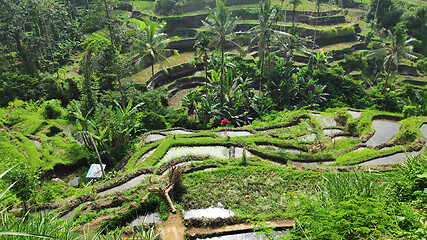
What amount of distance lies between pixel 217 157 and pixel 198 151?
1.70m

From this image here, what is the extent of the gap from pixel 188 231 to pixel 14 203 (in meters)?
6.77

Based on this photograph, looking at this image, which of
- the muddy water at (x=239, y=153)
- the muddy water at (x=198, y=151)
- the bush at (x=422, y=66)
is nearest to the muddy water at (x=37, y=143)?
the muddy water at (x=198, y=151)

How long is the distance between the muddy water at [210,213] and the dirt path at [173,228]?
376mm

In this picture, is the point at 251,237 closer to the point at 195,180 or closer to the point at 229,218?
the point at 229,218

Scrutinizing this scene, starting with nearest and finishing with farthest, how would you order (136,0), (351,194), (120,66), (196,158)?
(351,194) < (196,158) < (120,66) < (136,0)

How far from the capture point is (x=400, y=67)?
3875 cm

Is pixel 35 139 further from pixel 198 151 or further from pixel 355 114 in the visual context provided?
pixel 355 114

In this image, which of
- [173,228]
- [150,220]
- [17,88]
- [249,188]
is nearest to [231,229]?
[173,228]

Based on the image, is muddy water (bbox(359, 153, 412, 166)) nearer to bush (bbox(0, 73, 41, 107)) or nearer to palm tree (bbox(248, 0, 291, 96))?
palm tree (bbox(248, 0, 291, 96))

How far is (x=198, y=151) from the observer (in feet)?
51.5

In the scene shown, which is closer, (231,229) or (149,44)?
(231,229)

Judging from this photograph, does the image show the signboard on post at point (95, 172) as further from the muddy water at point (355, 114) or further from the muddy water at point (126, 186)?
the muddy water at point (355, 114)

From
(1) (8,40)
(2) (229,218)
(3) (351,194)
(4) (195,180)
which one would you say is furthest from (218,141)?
(1) (8,40)

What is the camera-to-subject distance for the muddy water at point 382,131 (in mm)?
17711
